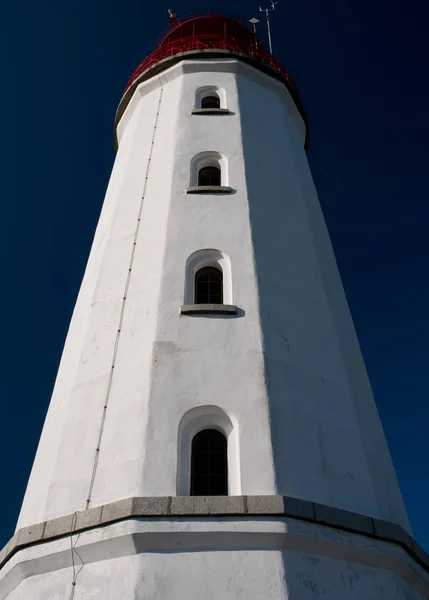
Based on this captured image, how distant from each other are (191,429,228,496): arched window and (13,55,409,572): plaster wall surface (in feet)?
1.11

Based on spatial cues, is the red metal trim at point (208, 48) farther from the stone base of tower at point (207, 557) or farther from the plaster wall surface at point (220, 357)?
the stone base of tower at point (207, 557)

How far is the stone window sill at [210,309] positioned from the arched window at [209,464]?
231 cm

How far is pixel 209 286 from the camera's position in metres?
13.1

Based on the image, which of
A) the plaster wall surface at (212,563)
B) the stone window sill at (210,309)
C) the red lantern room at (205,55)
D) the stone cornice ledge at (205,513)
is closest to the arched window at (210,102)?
the red lantern room at (205,55)

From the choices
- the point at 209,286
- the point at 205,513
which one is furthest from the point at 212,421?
the point at 209,286

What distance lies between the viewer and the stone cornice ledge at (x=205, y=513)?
8836 millimetres

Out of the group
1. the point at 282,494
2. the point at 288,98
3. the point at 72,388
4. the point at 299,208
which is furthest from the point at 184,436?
the point at 288,98

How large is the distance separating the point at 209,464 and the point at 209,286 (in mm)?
4227

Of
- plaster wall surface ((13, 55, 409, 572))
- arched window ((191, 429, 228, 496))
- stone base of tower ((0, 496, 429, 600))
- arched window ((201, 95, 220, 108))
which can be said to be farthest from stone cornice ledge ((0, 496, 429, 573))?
arched window ((201, 95, 220, 108))

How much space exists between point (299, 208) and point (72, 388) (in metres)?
7.39

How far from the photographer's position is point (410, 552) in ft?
31.8

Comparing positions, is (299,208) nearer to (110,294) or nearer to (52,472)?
(110,294)

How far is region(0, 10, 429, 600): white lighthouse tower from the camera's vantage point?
8.69 metres

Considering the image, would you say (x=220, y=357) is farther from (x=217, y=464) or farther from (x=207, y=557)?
(x=207, y=557)
